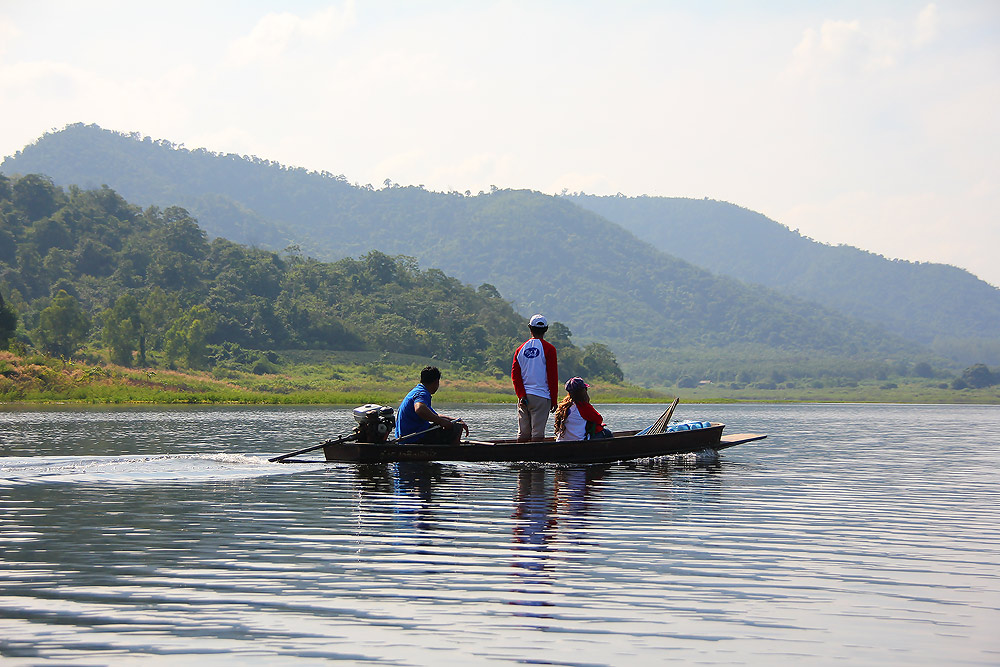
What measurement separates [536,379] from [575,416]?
4.21 feet

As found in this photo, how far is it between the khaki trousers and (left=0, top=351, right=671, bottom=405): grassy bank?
5277 centimetres

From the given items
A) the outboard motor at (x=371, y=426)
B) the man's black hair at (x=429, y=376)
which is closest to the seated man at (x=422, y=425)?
the outboard motor at (x=371, y=426)

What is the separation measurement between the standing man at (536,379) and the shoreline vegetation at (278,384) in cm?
5086

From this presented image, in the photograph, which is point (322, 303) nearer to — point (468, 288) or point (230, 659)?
point (468, 288)

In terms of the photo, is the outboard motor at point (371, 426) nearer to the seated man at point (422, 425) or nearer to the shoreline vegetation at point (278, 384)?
the seated man at point (422, 425)

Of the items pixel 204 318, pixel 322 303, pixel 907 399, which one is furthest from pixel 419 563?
pixel 907 399

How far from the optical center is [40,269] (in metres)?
127

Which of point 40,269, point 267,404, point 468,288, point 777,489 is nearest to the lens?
point 777,489

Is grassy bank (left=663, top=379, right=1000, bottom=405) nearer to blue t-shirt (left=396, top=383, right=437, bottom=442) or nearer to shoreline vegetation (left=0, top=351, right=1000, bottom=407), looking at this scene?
shoreline vegetation (left=0, top=351, right=1000, bottom=407)

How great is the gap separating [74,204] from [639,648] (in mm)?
149535

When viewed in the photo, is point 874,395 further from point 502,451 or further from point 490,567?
point 490,567

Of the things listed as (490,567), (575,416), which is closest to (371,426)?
(575,416)

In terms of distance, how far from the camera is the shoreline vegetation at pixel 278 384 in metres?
68.6

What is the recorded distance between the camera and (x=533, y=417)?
2045 centimetres
